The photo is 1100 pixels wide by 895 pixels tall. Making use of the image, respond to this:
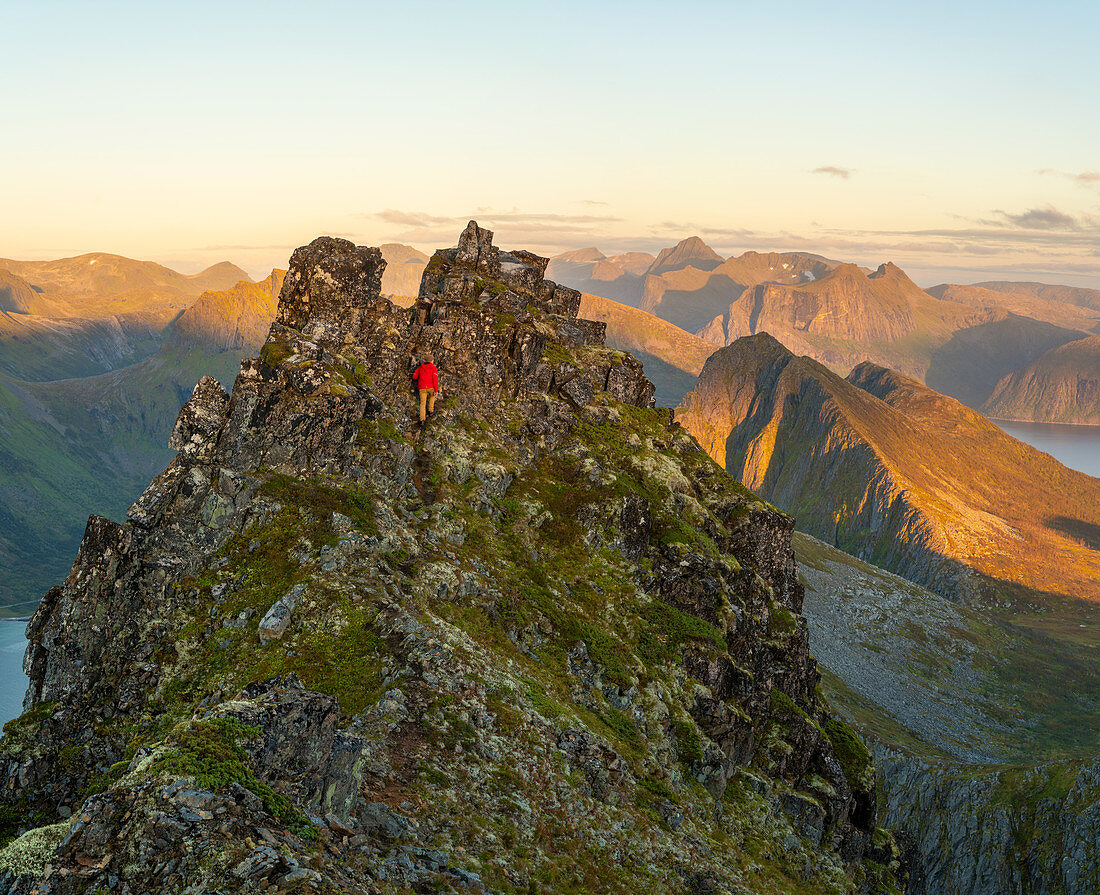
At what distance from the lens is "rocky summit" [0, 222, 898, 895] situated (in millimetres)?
20422

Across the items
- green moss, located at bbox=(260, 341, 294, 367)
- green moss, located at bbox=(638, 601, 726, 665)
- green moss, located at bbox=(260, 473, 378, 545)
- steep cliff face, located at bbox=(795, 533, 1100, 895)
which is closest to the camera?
green moss, located at bbox=(260, 473, 378, 545)

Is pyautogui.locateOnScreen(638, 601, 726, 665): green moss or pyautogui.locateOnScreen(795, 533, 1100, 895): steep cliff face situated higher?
pyautogui.locateOnScreen(638, 601, 726, 665): green moss

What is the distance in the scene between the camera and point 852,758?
197 ft

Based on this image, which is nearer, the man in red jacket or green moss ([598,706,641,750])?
green moss ([598,706,641,750])

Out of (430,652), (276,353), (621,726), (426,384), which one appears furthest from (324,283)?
(621,726)

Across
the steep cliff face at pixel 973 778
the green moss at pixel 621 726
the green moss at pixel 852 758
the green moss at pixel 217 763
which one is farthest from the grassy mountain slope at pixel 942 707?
the green moss at pixel 217 763

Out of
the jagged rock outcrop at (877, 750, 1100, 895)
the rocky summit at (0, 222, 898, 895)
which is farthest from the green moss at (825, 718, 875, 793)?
the jagged rock outcrop at (877, 750, 1100, 895)

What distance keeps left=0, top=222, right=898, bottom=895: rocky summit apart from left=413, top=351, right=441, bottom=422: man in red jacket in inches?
39.4

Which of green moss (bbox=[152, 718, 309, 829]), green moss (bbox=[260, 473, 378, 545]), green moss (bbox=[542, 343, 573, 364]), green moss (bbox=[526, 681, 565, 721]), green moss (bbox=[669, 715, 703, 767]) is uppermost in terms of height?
green moss (bbox=[542, 343, 573, 364])

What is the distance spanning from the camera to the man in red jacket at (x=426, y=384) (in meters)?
48.3

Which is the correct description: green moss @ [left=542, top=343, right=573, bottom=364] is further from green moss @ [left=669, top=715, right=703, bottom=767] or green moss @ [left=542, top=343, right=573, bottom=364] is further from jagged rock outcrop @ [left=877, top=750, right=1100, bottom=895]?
jagged rock outcrop @ [left=877, top=750, right=1100, bottom=895]

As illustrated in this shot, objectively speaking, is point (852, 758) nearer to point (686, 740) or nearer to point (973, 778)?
point (686, 740)

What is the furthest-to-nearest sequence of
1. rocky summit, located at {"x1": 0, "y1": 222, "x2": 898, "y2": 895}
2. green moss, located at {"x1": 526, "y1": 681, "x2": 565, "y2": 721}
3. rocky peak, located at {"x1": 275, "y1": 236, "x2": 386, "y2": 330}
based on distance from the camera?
rocky peak, located at {"x1": 275, "y1": 236, "x2": 386, "y2": 330} → green moss, located at {"x1": 526, "y1": 681, "x2": 565, "y2": 721} → rocky summit, located at {"x1": 0, "y1": 222, "x2": 898, "y2": 895}

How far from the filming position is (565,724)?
3328 centimetres
